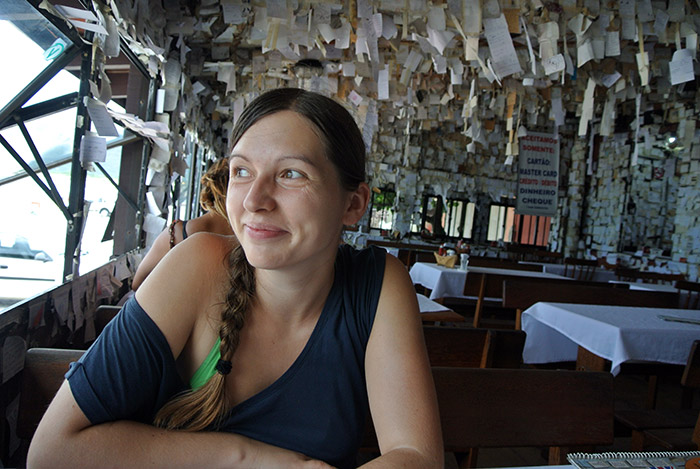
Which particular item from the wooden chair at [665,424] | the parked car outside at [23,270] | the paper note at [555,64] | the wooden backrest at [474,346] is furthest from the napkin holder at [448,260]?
the parked car outside at [23,270]

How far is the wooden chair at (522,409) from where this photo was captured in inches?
49.2

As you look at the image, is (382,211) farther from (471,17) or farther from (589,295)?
(471,17)

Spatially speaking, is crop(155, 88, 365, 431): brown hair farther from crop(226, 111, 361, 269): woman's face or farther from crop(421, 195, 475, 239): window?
crop(421, 195, 475, 239): window

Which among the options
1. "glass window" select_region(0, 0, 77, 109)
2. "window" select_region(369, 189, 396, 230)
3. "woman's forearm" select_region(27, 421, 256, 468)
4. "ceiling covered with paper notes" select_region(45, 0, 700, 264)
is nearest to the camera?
"woman's forearm" select_region(27, 421, 256, 468)

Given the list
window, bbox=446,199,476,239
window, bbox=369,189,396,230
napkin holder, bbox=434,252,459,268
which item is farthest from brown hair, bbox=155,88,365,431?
window, bbox=446,199,476,239

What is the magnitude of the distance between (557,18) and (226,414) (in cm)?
377

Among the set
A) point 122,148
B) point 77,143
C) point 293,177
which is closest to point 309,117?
point 293,177

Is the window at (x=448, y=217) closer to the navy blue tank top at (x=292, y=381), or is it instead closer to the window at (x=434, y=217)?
the window at (x=434, y=217)

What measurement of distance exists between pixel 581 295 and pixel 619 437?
134cm

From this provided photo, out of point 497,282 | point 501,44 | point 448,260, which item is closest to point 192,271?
point 501,44

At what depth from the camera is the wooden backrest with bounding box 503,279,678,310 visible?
336cm

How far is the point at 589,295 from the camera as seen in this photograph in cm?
358

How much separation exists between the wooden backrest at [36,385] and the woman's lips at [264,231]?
0.65 meters

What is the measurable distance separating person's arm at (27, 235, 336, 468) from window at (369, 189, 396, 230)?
11.3 m
